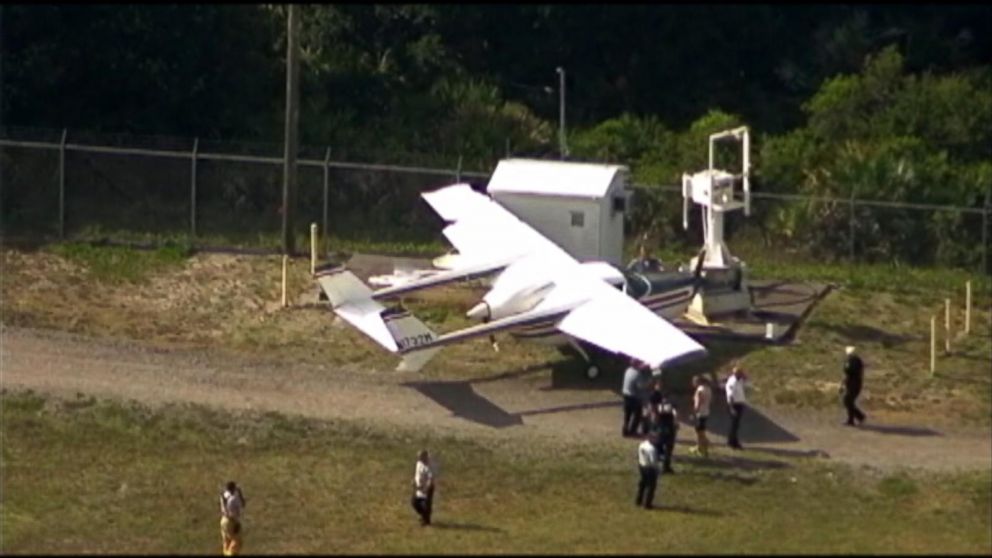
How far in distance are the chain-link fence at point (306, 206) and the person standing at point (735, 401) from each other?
523 inches

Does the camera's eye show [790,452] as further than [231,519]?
Yes

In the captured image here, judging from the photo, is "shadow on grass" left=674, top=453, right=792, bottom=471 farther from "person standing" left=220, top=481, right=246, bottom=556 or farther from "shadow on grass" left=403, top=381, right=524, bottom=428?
"person standing" left=220, top=481, right=246, bottom=556

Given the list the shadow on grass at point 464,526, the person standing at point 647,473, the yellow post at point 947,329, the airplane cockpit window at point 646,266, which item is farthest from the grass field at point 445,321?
the shadow on grass at point 464,526

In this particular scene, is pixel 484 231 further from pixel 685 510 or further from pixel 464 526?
pixel 464 526

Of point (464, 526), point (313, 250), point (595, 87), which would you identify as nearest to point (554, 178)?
point (313, 250)

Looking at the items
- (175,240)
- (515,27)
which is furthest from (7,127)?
(515,27)

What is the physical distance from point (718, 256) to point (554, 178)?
3.76 m

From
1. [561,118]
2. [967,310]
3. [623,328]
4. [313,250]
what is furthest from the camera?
[561,118]

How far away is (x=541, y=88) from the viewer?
66.4m

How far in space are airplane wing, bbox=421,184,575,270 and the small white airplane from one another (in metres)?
0.04

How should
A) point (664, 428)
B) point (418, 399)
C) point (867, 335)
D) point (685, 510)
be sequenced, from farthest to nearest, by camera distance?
point (867, 335) < point (418, 399) < point (664, 428) < point (685, 510)

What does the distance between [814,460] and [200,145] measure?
21948 millimetres

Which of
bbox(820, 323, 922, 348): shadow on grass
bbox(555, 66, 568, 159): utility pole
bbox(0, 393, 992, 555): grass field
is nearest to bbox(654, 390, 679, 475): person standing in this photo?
bbox(0, 393, 992, 555): grass field

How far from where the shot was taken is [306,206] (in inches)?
2203
